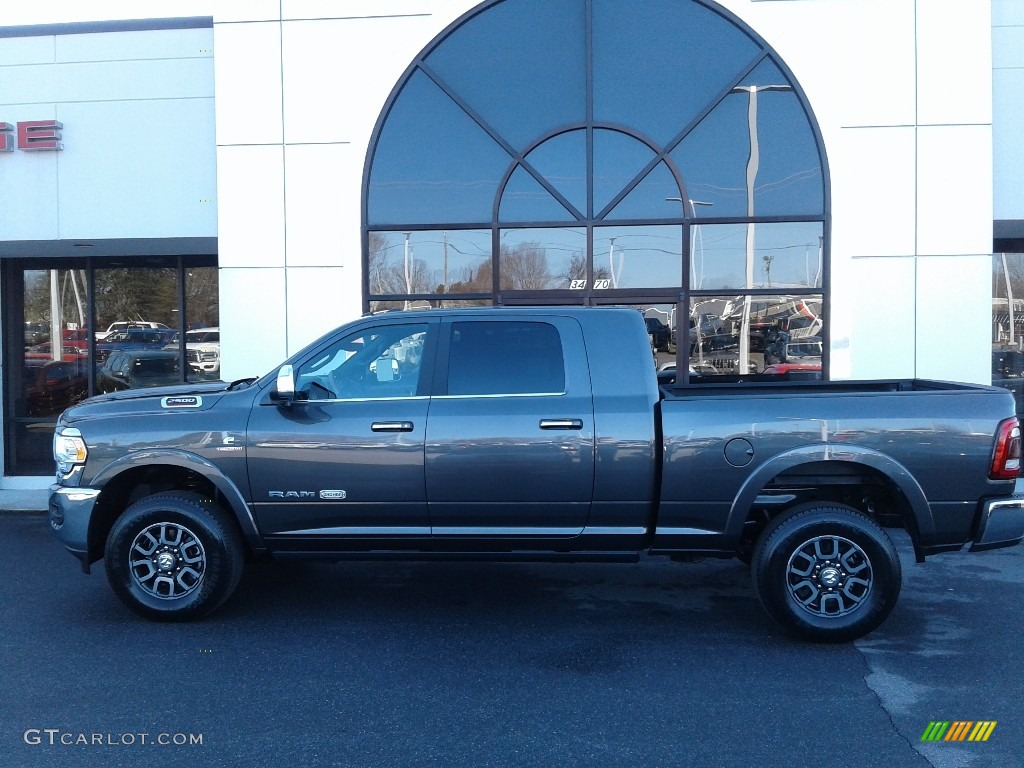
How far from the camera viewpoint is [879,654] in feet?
18.3

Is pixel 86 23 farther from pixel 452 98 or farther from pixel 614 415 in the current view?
pixel 614 415

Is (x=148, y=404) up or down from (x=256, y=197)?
down

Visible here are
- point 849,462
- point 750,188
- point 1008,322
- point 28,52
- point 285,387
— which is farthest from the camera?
point 1008,322

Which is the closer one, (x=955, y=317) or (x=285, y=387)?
(x=285, y=387)

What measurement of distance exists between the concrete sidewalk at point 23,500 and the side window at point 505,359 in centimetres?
643

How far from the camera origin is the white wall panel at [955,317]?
960 centimetres

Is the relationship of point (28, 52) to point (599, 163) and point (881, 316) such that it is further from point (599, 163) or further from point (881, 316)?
point (881, 316)

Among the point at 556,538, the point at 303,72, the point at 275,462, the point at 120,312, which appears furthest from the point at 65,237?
the point at 556,538

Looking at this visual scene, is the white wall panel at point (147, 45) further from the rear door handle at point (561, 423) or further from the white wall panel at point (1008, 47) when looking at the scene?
the white wall panel at point (1008, 47)

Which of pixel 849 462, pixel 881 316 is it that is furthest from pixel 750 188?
pixel 849 462

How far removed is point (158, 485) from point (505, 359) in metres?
2.52

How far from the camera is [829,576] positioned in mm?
5656

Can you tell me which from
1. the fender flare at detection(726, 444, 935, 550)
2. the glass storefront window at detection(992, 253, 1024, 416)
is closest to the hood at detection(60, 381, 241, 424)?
the fender flare at detection(726, 444, 935, 550)
